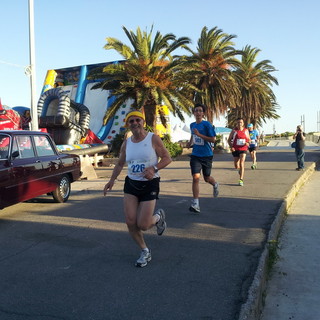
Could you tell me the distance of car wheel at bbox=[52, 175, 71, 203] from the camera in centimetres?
789

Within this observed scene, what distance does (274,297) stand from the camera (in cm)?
371

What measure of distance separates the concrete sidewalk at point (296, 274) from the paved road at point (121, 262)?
0.99 feet

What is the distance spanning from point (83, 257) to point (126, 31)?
18358mm

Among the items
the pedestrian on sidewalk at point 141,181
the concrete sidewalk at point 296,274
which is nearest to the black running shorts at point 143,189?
the pedestrian on sidewalk at point 141,181

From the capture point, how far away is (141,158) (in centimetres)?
414

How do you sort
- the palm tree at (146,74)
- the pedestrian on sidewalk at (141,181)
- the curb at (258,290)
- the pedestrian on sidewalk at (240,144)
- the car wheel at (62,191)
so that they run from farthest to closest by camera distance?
the palm tree at (146,74) < the pedestrian on sidewalk at (240,144) < the car wheel at (62,191) < the pedestrian on sidewalk at (141,181) < the curb at (258,290)

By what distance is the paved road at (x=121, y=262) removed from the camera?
3.17 m

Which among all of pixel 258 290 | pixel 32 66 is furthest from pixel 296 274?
pixel 32 66

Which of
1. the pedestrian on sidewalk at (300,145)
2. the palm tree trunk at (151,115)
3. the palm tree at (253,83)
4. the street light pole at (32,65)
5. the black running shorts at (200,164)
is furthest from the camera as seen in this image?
the palm tree at (253,83)

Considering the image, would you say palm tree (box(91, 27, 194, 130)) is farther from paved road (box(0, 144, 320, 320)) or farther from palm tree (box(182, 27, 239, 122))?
paved road (box(0, 144, 320, 320))

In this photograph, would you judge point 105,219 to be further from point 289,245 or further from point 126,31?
point 126,31

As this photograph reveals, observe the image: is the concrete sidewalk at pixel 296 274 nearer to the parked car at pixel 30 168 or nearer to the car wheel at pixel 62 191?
the parked car at pixel 30 168

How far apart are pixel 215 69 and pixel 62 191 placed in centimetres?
2097

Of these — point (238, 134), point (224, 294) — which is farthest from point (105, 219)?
point (238, 134)
